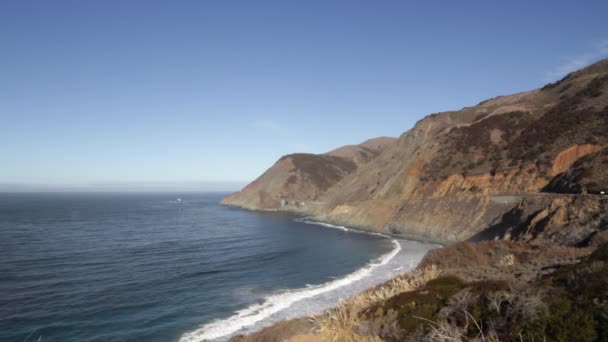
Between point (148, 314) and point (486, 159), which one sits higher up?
point (486, 159)

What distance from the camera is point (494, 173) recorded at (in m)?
54.8

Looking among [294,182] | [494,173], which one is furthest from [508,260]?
[294,182]

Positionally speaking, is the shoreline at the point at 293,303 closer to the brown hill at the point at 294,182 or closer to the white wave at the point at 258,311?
the white wave at the point at 258,311

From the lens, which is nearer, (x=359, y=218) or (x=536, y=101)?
(x=359, y=218)

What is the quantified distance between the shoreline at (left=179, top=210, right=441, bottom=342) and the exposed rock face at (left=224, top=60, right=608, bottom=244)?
14.2 metres

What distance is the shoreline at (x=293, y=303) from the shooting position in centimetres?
1920

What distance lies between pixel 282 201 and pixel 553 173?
251ft

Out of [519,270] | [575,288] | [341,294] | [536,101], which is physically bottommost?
[341,294]

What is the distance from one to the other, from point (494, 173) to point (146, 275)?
4689 centimetres

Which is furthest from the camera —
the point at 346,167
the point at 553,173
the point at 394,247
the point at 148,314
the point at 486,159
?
the point at 346,167

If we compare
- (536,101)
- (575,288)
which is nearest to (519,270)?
(575,288)

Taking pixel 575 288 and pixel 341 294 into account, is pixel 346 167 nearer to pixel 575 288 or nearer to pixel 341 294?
pixel 341 294

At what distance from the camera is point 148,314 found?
844 inches

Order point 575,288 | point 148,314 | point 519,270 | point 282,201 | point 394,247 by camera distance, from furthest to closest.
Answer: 1. point 282,201
2. point 394,247
3. point 148,314
4. point 519,270
5. point 575,288
